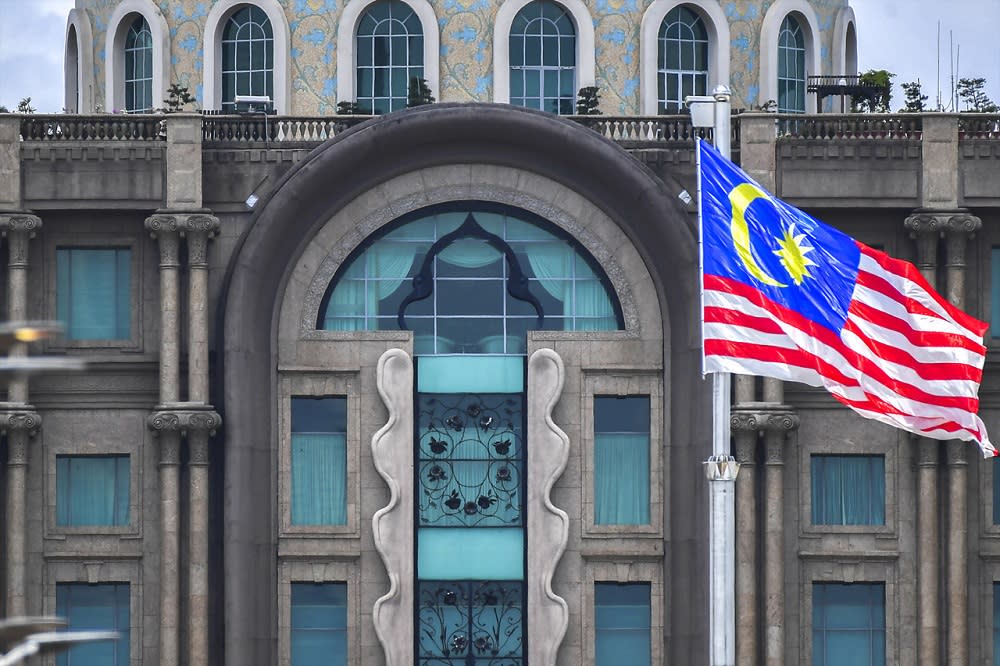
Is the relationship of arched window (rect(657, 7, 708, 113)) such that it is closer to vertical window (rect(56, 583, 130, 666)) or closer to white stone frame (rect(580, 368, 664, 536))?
white stone frame (rect(580, 368, 664, 536))

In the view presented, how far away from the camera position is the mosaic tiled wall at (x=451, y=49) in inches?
2099

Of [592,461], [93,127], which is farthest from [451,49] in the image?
[592,461]

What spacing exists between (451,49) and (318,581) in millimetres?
13632

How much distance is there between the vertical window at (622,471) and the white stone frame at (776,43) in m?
10.6

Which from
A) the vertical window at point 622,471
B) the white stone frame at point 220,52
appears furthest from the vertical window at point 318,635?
the white stone frame at point 220,52

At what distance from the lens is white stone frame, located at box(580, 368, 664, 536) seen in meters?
47.8

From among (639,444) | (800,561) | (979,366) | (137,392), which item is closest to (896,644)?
(800,561)

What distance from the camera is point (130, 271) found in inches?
1893

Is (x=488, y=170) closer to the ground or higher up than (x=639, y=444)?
higher up

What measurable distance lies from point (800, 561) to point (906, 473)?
297cm

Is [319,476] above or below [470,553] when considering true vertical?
above

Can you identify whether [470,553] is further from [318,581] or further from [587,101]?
[587,101]

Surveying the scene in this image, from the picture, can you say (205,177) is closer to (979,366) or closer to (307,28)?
(307,28)

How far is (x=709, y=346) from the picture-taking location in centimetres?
3259
